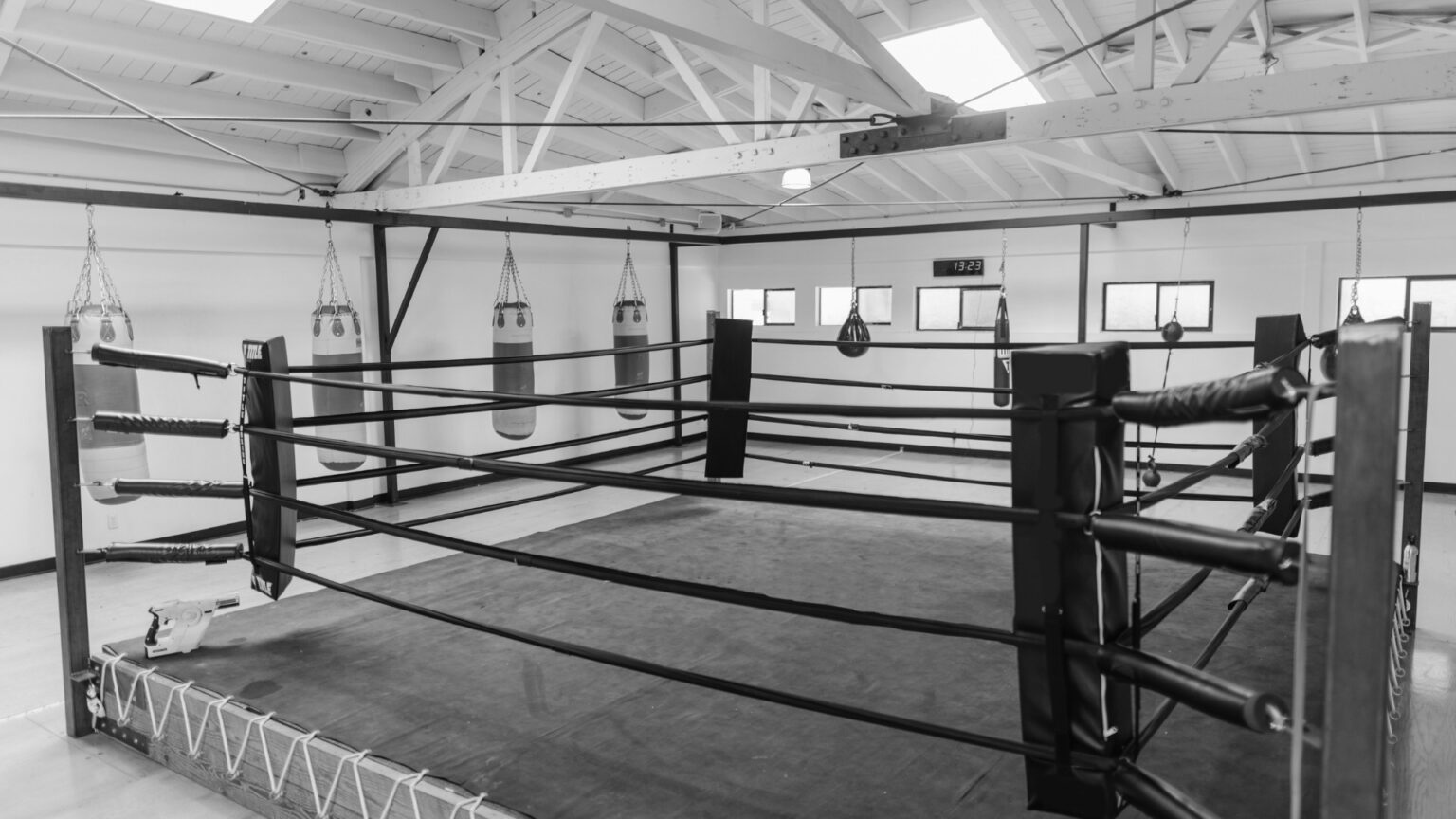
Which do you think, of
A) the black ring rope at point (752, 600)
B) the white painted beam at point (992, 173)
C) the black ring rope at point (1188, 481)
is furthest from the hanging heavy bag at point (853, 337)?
the black ring rope at point (752, 600)

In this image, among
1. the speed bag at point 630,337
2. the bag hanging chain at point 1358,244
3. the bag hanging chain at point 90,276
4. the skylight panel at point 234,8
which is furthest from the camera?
the speed bag at point 630,337

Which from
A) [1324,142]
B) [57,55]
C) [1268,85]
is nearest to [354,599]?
[57,55]

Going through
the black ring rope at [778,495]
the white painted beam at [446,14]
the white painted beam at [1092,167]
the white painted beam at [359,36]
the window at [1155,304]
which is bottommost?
the black ring rope at [778,495]

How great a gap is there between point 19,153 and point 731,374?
159 inches

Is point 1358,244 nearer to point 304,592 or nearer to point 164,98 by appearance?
point 304,592

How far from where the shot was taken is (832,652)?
251 cm

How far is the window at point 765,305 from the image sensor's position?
10.2 metres

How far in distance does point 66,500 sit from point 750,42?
2.59 m

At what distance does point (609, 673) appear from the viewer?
2363 mm

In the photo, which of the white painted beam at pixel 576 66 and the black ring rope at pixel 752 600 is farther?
the white painted beam at pixel 576 66

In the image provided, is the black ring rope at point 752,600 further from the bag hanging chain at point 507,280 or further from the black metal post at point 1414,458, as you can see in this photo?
the bag hanging chain at point 507,280

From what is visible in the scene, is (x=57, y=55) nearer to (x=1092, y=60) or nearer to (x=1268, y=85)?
(x=1092, y=60)

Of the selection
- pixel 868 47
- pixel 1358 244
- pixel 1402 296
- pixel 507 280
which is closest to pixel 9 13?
pixel 868 47

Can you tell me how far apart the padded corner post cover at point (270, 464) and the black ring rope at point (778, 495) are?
599 mm
